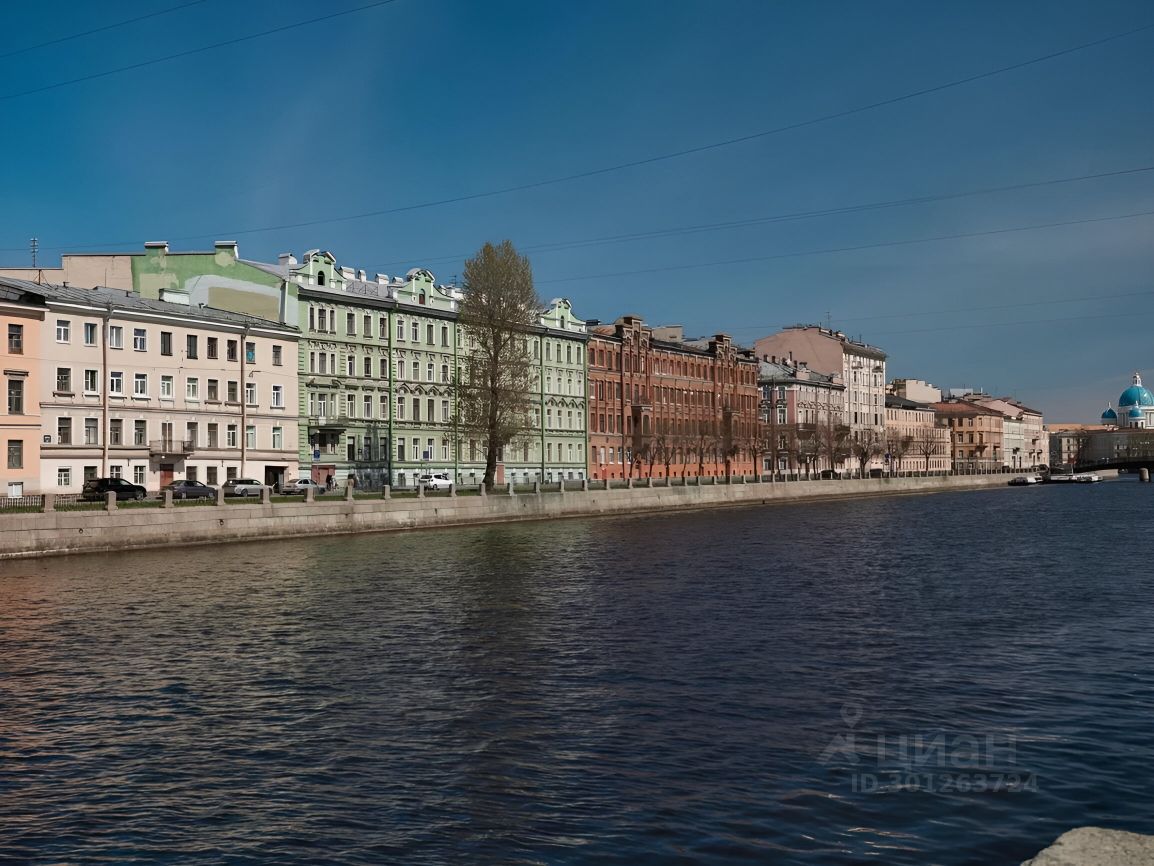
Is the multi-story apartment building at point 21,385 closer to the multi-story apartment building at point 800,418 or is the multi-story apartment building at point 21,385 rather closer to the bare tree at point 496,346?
the bare tree at point 496,346

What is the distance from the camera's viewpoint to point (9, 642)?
21.2 metres

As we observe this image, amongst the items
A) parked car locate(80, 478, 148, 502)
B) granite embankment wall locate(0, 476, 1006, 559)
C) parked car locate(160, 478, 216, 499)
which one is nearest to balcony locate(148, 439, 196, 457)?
parked car locate(160, 478, 216, 499)

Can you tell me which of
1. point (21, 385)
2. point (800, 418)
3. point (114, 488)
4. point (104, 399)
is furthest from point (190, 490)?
point (800, 418)

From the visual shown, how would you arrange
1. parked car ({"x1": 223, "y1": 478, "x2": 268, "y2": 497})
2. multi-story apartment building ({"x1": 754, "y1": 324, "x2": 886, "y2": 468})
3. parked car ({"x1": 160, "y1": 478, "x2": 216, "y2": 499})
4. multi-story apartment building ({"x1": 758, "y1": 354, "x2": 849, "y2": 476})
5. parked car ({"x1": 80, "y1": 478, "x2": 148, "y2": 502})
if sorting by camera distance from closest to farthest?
parked car ({"x1": 80, "y1": 478, "x2": 148, "y2": 502})
parked car ({"x1": 160, "y1": 478, "x2": 216, "y2": 499})
parked car ({"x1": 223, "y1": 478, "x2": 268, "y2": 497})
multi-story apartment building ({"x1": 758, "y1": 354, "x2": 849, "y2": 476})
multi-story apartment building ({"x1": 754, "y1": 324, "x2": 886, "y2": 468})

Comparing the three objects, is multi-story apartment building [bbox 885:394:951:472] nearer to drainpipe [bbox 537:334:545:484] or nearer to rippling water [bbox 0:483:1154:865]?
drainpipe [bbox 537:334:545:484]

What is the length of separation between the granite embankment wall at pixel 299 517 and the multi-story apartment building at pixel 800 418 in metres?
44.1

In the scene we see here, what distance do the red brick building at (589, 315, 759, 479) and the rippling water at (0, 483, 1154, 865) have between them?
237 feet

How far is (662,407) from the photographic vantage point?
4390 inches

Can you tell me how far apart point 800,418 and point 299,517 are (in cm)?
9942

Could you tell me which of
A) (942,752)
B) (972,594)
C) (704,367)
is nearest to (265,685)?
(942,752)

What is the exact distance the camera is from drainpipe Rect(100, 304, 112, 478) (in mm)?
58125

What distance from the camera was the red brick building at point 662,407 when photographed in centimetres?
10381

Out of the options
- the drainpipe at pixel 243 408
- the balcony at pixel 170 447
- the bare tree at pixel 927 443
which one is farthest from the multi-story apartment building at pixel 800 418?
the balcony at pixel 170 447

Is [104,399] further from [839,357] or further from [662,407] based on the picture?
[839,357]
